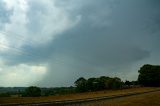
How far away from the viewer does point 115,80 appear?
146250mm

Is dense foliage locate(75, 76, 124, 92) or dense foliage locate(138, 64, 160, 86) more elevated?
dense foliage locate(138, 64, 160, 86)

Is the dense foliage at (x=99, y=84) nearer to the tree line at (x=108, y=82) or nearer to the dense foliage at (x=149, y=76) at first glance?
the tree line at (x=108, y=82)

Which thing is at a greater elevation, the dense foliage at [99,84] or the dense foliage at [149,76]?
the dense foliage at [149,76]

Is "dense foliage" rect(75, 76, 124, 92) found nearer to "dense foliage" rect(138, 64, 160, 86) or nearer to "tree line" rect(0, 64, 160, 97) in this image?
"tree line" rect(0, 64, 160, 97)

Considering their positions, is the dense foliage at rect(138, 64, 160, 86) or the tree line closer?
the tree line

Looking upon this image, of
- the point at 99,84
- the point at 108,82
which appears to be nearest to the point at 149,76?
the point at 108,82

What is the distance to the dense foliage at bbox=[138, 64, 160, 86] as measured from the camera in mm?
153375

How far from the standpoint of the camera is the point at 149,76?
15362cm

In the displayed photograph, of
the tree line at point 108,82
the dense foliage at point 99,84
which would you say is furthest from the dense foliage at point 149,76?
the dense foliage at point 99,84

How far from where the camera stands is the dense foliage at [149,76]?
15338cm

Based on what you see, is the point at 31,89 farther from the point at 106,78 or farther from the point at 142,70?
the point at 142,70

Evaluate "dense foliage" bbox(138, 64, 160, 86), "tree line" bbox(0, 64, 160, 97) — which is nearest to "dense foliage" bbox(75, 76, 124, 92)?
"tree line" bbox(0, 64, 160, 97)

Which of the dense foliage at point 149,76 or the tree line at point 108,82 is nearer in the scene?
the tree line at point 108,82

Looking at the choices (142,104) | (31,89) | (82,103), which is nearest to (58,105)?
(82,103)
